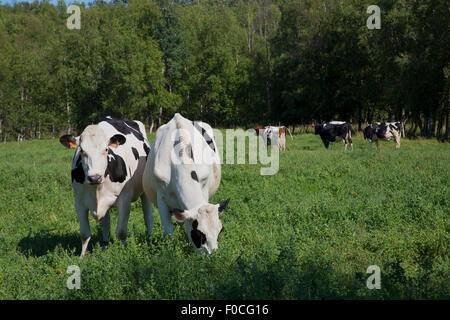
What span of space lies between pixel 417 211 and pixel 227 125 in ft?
175

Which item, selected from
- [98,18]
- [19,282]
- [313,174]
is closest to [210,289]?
[19,282]

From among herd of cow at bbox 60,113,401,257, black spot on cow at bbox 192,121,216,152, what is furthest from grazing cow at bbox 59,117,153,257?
black spot on cow at bbox 192,121,216,152

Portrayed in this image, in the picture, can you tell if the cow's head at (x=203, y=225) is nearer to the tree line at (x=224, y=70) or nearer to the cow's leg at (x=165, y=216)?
the cow's leg at (x=165, y=216)

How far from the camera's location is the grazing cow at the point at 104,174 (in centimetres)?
611

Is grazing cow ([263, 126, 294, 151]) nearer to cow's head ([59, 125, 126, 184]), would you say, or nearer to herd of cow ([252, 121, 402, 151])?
herd of cow ([252, 121, 402, 151])

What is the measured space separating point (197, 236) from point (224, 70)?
53589 millimetres

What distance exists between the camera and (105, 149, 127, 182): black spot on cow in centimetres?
671

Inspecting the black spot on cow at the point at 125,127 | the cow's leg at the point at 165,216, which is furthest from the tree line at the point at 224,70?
the cow's leg at the point at 165,216

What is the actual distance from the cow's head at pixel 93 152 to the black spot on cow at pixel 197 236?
1582 mm

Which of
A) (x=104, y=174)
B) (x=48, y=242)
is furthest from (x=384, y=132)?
(x=104, y=174)

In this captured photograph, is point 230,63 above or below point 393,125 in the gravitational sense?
above
